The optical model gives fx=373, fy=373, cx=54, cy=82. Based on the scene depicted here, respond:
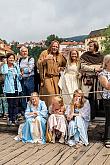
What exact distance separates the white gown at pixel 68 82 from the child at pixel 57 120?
0.47 meters

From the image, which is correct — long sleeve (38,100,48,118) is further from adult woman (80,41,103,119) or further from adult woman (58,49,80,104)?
adult woman (80,41,103,119)

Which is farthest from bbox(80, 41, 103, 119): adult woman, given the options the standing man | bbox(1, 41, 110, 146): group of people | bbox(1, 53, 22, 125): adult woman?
bbox(1, 53, 22, 125): adult woman

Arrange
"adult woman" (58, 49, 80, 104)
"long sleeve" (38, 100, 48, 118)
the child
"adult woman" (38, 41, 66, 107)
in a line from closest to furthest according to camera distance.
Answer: the child, "long sleeve" (38, 100, 48, 118), "adult woman" (58, 49, 80, 104), "adult woman" (38, 41, 66, 107)

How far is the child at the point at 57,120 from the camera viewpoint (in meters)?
5.96

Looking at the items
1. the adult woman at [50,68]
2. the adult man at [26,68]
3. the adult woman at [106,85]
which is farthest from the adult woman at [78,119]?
the adult man at [26,68]

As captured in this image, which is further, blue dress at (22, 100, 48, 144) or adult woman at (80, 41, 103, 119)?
adult woman at (80, 41, 103, 119)

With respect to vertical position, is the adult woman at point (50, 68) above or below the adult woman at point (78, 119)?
above

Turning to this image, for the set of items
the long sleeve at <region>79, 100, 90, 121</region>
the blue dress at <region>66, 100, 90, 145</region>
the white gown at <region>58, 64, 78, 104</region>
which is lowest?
the blue dress at <region>66, 100, 90, 145</region>

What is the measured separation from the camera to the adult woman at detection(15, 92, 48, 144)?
6098 millimetres

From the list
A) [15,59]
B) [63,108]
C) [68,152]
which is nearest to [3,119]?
[15,59]

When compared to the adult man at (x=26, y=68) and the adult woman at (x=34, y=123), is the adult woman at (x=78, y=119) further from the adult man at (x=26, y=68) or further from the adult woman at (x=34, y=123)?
the adult man at (x=26, y=68)

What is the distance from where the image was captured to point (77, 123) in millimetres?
5867

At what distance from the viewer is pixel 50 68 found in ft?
21.8

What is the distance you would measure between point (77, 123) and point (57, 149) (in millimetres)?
542
